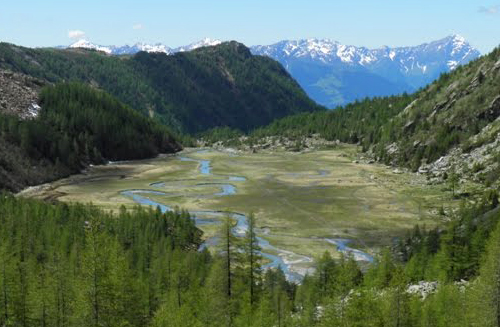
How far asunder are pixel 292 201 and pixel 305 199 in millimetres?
4276

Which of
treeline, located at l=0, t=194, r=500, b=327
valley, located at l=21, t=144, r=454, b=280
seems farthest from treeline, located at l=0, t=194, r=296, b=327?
valley, located at l=21, t=144, r=454, b=280

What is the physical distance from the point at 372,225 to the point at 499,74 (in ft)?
380

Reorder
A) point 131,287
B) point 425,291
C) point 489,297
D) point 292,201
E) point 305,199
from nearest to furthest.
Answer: point 489,297 → point 131,287 → point 425,291 → point 292,201 → point 305,199

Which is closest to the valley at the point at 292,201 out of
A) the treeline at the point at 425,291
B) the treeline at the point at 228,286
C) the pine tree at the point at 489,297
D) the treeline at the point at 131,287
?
the treeline at the point at 228,286

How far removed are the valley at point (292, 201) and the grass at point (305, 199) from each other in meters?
0.18

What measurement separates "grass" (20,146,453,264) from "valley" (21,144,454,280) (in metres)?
0.18

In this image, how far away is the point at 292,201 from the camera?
139m

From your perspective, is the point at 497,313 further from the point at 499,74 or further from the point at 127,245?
the point at 499,74

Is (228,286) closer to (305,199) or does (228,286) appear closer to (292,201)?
(292,201)

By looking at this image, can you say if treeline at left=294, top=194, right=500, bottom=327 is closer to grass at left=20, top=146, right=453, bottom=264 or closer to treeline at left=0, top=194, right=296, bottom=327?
treeline at left=0, top=194, right=296, bottom=327

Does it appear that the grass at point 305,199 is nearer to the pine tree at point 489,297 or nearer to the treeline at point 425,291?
the treeline at point 425,291

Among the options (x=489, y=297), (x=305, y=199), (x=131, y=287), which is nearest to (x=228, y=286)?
(x=131, y=287)

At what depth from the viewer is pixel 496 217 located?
7431 centimetres

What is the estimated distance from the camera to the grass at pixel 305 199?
348ft
